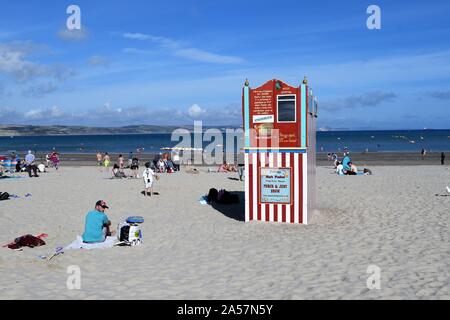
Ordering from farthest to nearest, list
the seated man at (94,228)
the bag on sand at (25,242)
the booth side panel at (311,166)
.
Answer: the booth side panel at (311,166)
the seated man at (94,228)
the bag on sand at (25,242)

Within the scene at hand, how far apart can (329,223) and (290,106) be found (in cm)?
305

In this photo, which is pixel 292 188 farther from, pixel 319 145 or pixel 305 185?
pixel 319 145

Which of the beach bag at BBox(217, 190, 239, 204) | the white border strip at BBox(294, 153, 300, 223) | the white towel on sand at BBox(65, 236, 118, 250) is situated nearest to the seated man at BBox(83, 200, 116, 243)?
the white towel on sand at BBox(65, 236, 118, 250)

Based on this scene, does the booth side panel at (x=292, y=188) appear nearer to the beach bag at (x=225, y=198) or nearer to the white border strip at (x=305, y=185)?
the white border strip at (x=305, y=185)

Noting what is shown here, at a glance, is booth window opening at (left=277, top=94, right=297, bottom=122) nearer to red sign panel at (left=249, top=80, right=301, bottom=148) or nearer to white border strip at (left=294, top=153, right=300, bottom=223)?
red sign panel at (left=249, top=80, right=301, bottom=148)

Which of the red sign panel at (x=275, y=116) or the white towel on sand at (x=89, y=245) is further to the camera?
the red sign panel at (x=275, y=116)

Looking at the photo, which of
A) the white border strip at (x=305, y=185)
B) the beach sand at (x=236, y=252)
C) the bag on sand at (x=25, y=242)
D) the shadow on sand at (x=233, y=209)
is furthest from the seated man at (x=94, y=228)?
the white border strip at (x=305, y=185)

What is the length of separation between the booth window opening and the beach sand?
8.58ft

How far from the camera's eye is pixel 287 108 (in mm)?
11836

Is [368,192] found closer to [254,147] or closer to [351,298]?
[254,147]

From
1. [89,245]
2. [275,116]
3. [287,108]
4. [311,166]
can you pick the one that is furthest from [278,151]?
[89,245]

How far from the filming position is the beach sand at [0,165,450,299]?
689 centimetres

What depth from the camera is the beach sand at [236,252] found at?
22.6ft
